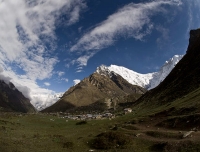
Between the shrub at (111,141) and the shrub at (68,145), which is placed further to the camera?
the shrub at (68,145)

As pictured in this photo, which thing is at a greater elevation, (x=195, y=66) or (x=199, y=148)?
(x=195, y=66)

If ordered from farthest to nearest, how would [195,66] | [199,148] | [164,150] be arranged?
[195,66], [164,150], [199,148]

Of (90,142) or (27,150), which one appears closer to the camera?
(27,150)

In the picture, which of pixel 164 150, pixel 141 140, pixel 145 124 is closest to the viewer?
pixel 164 150

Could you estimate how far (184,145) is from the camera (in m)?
30.3

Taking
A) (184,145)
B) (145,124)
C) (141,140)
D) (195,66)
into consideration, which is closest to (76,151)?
(141,140)

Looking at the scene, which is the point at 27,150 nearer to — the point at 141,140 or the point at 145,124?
the point at 141,140

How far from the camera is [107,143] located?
119 ft

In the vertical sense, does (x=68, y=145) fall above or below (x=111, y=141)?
below

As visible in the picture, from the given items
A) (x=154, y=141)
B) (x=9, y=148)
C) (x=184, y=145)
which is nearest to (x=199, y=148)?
(x=184, y=145)

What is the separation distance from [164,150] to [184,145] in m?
2.85

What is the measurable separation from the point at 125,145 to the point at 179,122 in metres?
18.2

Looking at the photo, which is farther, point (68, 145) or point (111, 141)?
point (68, 145)

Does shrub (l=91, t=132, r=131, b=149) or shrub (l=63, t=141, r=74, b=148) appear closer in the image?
shrub (l=91, t=132, r=131, b=149)
